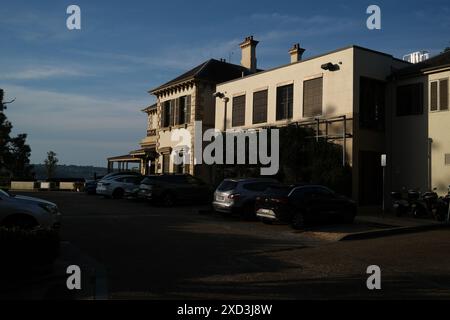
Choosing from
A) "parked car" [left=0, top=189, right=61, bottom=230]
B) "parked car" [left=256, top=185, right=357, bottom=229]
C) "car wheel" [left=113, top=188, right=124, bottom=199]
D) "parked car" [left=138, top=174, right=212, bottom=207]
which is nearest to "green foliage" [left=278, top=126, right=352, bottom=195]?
"parked car" [left=138, top=174, right=212, bottom=207]

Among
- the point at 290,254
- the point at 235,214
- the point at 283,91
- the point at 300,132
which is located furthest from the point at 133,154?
the point at 290,254

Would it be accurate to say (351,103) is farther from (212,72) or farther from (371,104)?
(212,72)

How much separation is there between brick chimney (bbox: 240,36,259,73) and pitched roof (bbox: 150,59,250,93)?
438 millimetres

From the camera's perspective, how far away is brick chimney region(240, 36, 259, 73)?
3925cm

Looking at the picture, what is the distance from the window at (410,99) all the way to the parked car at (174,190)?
10.00 m

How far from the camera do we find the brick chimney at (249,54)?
3925 centimetres

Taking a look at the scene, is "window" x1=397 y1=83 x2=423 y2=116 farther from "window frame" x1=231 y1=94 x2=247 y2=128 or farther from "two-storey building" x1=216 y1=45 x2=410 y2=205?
"window frame" x1=231 y1=94 x2=247 y2=128

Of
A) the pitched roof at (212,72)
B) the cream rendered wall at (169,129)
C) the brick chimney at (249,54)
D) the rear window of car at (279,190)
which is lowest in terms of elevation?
the rear window of car at (279,190)

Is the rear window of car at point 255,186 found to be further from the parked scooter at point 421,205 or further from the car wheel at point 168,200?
the car wheel at point 168,200

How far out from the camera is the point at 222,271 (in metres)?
9.25

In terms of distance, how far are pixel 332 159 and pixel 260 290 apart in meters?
15.8

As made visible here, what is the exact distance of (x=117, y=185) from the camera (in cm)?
2883
